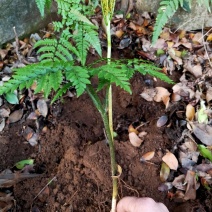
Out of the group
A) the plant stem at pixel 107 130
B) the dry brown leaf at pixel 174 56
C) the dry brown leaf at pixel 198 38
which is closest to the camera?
the plant stem at pixel 107 130

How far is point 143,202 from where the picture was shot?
1.63 metres

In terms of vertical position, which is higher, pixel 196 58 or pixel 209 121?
pixel 196 58

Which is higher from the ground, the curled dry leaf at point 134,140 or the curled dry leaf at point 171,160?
the curled dry leaf at point 134,140

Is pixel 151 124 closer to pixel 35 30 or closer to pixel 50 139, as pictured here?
pixel 50 139

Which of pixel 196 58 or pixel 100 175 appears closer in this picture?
pixel 100 175

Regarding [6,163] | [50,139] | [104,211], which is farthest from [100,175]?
[6,163]

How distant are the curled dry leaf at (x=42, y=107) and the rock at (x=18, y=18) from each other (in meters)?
0.80

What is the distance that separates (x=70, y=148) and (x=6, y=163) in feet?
1.66

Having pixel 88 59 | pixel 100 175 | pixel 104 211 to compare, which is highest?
pixel 88 59

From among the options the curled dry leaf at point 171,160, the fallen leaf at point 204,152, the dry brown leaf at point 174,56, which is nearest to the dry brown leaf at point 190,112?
the fallen leaf at point 204,152

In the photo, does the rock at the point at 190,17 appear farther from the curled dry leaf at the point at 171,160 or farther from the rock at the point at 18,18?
the curled dry leaf at the point at 171,160

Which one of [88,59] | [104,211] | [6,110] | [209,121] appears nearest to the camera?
[104,211]

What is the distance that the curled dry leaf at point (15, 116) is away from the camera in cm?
250

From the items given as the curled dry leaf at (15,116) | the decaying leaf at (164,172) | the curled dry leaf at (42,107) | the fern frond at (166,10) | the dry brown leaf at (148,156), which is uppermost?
the fern frond at (166,10)
